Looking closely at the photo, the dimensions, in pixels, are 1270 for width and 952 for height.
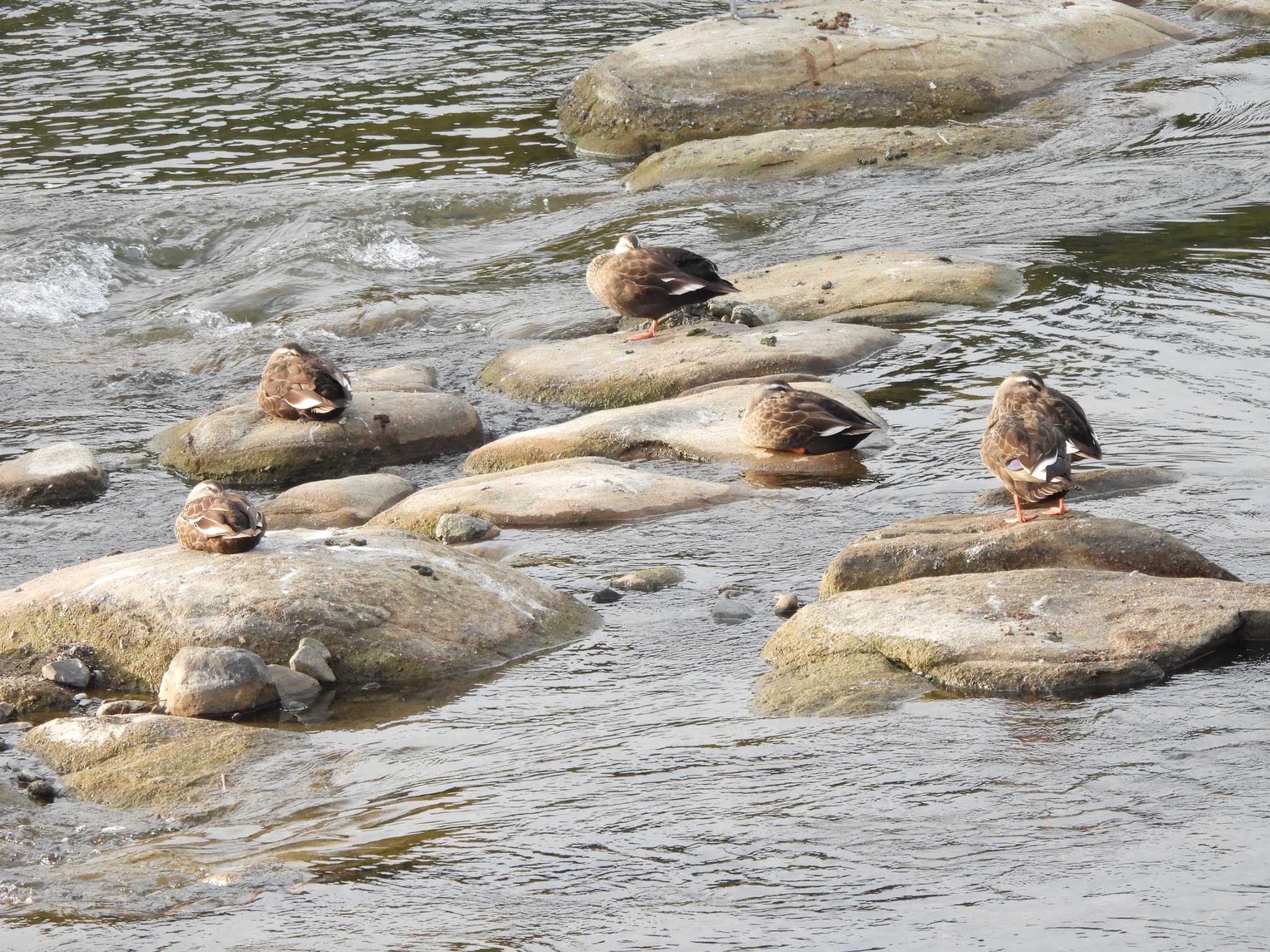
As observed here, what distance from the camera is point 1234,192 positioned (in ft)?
52.6

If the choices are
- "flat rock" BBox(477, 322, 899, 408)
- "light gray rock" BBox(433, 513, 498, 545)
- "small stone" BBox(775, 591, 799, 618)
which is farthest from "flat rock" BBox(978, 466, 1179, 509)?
"flat rock" BBox(477, 322, 899, 408)

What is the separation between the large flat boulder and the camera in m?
21.0

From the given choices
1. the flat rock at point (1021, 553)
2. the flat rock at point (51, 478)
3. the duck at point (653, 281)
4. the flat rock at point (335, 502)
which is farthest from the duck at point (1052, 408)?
the flat rock at point (51, 478)

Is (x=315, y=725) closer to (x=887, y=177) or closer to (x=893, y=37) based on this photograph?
(x=887, y=177)

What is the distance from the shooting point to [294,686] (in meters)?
7.28

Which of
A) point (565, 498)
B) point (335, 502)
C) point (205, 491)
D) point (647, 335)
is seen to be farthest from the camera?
point (647, 335)

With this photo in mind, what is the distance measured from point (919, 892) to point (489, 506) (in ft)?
16.2

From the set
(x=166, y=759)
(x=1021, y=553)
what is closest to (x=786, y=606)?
(x=1021, y=553)

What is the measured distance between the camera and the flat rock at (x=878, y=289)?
13062mm

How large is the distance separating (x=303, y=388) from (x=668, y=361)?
2738 millimetres

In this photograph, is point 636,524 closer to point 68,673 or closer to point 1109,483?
point 1109,483

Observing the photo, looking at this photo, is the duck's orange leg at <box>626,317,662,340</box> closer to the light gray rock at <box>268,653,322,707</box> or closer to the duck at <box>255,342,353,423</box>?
the duck at <box>255,342,353,423</box>

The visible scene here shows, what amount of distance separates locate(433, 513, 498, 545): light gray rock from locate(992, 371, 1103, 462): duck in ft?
9.72

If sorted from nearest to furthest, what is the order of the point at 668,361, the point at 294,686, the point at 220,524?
the point at 294,686 < the point at 220,524 < the point at 668,361
